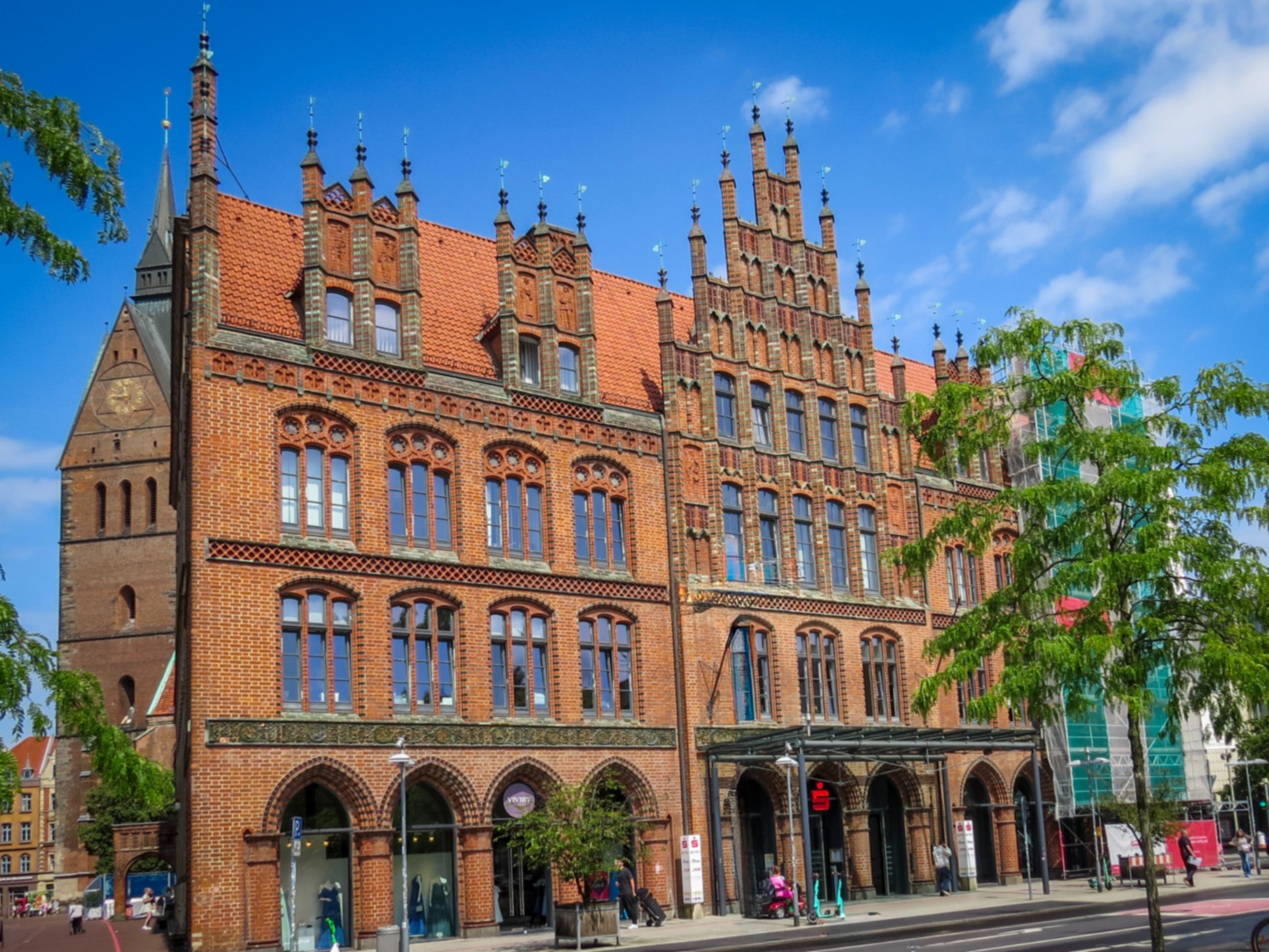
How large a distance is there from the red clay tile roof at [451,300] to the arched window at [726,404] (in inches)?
67.8

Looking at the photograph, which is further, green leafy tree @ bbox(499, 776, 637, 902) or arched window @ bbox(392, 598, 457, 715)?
arched window @ bbox(392, 598, 457, 715)

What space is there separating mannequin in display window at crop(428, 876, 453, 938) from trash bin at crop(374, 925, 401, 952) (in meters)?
6.99

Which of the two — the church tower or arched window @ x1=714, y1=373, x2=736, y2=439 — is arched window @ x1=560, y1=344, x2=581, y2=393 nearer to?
arched window @ x1=714, y1=373, x2=736, y2=439

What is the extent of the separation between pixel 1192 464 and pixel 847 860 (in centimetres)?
2243

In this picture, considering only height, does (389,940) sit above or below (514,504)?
below

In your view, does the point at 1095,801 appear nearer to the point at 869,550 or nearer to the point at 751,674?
the point at 869,550

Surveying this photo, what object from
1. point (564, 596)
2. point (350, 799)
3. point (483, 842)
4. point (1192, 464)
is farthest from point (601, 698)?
point (1192, 464)

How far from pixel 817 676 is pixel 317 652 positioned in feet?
50.8

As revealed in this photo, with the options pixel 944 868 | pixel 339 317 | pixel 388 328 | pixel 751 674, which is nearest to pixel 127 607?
pixel 388 328

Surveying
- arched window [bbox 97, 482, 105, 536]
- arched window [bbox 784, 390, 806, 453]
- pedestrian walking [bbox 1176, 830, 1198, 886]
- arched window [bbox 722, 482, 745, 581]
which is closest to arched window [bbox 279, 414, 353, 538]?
arched window [bbox 722, 482, 745, 581]

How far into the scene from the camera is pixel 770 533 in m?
38.8

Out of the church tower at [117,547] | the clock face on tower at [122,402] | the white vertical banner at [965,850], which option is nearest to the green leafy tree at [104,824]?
the church tower at [117,547]

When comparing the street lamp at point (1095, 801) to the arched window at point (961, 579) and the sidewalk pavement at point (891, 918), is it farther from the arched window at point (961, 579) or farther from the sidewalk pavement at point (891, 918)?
the arched window at point (961, 579)

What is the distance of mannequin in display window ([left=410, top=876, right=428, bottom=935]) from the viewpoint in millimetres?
29969
